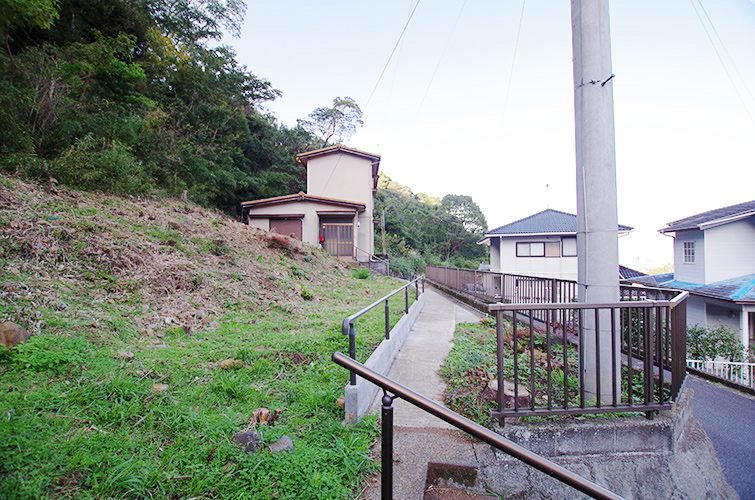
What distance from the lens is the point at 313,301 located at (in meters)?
6.79

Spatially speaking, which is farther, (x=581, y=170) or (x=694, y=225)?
(x=694, y=225)

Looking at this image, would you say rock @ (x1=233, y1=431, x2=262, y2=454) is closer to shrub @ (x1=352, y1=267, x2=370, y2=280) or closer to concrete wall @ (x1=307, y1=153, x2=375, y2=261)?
shrub @ (x1=352, y1=267, x2=370, y2=280)

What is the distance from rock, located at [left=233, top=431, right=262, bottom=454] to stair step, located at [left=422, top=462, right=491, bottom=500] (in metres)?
1.15

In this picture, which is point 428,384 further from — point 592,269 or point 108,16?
point 108,16

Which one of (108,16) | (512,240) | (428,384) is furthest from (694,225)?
(108,16)

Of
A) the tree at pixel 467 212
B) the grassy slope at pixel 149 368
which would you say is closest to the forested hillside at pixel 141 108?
the grassy slope at pixel 149 368

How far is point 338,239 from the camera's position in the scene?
1602 cm

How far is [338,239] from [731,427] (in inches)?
554

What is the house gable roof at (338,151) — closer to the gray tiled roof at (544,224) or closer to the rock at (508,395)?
the gray tiled roof at (544,224)

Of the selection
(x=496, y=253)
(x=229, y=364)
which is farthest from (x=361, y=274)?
(x=496, y=253)

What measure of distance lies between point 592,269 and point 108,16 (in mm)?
19562

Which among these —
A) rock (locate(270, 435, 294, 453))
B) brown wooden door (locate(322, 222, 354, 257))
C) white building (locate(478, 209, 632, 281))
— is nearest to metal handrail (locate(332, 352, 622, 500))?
rock (locate(270, 435, 294, 453))

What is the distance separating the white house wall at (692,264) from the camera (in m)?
13.0

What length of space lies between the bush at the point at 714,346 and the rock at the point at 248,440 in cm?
1104
